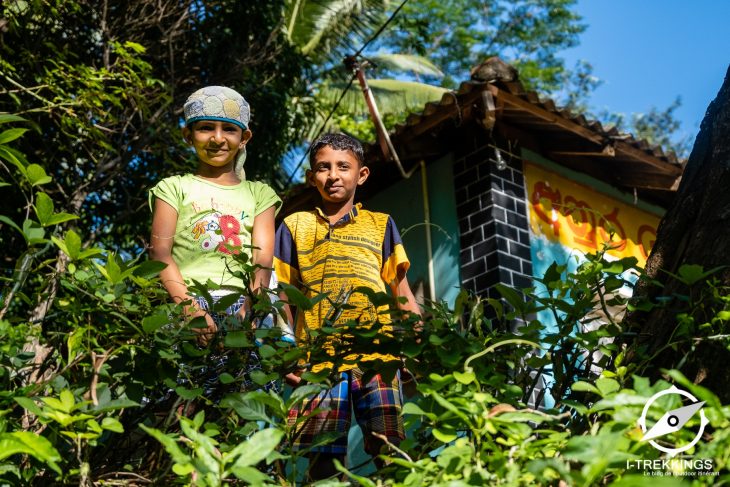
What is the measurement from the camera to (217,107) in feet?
11.1

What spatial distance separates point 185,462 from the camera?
1.47 meters

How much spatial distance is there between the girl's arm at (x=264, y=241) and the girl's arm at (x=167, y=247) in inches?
10.4

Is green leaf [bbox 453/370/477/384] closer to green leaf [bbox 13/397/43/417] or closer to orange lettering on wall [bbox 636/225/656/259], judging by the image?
green leaf [bbox 13/397/43/417]

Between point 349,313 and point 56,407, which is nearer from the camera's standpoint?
point 56,407

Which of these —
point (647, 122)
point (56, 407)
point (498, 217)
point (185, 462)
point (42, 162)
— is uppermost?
point (647, 122)

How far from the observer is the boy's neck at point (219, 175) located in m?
3.41

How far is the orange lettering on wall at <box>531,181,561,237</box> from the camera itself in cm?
700

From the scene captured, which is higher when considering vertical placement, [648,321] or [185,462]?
[648,321]

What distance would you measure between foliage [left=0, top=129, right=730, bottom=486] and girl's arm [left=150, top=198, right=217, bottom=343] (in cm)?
71

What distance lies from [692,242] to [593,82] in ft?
73.1

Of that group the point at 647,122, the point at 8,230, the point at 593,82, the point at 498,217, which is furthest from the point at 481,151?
the point at 647,122

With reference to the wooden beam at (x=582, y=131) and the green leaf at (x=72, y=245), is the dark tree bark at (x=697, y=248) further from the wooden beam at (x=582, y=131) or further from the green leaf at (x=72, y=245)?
the wooden beam at (x=582, y=131)

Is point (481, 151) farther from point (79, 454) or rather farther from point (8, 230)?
point (79, 454)

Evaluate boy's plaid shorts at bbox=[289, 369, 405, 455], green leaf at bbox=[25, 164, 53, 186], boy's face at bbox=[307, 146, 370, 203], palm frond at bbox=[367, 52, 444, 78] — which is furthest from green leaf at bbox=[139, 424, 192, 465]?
palm frond at bbox=[367, 52, 444, 78]
